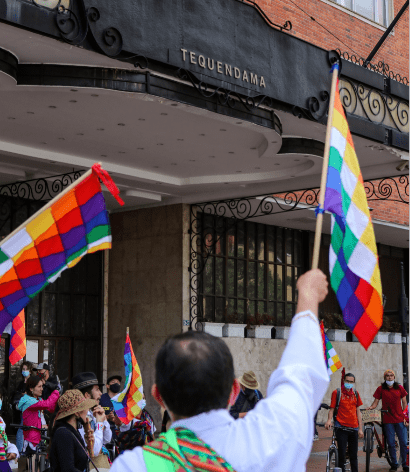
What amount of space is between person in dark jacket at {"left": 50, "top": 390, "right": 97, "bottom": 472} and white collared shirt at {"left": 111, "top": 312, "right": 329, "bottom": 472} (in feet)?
13.1

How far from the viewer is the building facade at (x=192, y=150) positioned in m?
9.31

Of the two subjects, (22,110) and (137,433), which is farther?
(22,110)

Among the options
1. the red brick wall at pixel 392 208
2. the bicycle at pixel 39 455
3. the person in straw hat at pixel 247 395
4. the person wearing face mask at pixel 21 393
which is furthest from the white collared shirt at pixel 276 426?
the red brick wall at pixel 392 208

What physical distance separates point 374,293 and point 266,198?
1366 cm

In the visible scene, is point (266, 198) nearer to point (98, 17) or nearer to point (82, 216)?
point (98, 17)

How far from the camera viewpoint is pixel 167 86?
31.3 ft

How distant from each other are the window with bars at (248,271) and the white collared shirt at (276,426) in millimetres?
15989

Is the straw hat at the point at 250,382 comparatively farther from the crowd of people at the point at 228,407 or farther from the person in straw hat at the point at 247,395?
the crowd of people at the point at 228,407

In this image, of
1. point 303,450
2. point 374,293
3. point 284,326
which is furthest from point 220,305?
point 303,450

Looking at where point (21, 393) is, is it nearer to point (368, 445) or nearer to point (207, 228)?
point (368, 445)

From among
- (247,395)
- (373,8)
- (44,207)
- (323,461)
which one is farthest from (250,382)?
(373,8)

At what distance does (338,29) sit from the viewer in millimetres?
18453

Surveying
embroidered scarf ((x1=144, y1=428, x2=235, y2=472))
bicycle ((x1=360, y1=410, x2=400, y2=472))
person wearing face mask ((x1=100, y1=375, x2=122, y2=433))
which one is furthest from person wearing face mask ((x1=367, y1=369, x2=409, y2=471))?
embroidered scarf ((x1=144, y1=428, x2=235, y2=472))

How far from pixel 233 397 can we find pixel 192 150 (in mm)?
11127
